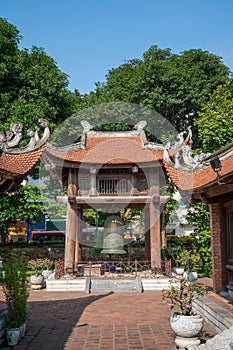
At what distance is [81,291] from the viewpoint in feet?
49.2

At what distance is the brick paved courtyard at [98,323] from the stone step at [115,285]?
767mm

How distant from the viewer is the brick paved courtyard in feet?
25.6

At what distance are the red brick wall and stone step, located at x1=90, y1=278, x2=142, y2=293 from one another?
4.19 metres

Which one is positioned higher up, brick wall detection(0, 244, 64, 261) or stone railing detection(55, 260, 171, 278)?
brick wall detection(0, 244, 64, 261)

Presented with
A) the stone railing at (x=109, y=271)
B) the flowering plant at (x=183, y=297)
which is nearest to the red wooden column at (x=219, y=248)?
the flowering plant at (x=183, y=297)

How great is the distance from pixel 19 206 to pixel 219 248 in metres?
13.1

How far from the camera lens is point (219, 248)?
11.4 metres

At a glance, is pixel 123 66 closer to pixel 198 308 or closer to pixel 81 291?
Result: pixel 81 291

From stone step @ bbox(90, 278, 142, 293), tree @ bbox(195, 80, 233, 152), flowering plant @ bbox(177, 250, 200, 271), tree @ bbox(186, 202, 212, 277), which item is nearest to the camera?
flowering plant @ bbox(177, 250, 200, 271)

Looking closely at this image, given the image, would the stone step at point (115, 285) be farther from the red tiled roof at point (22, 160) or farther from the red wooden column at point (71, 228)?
the red tiled roof at point (22, 160)

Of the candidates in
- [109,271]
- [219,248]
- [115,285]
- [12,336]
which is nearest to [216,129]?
[109,271]

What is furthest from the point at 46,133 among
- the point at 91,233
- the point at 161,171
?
the point at 91,233

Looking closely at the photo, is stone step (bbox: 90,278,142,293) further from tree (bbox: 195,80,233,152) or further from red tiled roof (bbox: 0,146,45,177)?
tree (bbox: 195,80,233,152)

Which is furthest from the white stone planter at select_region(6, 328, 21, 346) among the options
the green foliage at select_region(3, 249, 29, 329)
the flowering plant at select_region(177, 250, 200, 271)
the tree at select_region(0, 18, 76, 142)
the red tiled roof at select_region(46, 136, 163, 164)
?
the tree at select_region(0, 18, 76, 142)
